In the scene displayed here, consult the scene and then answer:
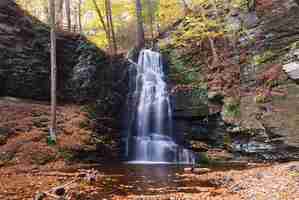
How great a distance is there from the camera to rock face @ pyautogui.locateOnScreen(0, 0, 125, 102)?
16.0m

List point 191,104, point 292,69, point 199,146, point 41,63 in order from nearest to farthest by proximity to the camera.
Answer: point 292,69, point 199,146, point 191,104, point 41,63

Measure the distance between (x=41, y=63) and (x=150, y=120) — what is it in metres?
6.47

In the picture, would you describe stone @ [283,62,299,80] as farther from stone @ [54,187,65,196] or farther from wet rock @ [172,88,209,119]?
A: stone @ [54,187,65,196]

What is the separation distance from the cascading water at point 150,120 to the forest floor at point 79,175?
2689mm

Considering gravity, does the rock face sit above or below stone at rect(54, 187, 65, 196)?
above

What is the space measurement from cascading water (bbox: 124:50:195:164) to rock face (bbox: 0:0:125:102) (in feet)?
5.09

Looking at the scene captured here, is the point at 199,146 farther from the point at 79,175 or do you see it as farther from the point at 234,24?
the point at 234,24

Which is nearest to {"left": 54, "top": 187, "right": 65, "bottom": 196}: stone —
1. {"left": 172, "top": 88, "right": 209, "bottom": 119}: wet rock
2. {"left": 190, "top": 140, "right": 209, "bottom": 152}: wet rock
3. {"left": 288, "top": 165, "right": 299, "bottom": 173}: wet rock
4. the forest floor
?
the forest floor

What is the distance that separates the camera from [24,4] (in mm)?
28141

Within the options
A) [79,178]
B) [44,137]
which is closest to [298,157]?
[79,178]

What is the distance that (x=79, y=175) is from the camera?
382 inches

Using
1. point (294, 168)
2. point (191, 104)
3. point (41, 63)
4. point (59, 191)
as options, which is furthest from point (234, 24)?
point (59, 191)

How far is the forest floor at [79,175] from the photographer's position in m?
7.09

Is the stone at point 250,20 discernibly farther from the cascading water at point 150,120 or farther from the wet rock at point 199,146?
the wet rock at point 199,146
